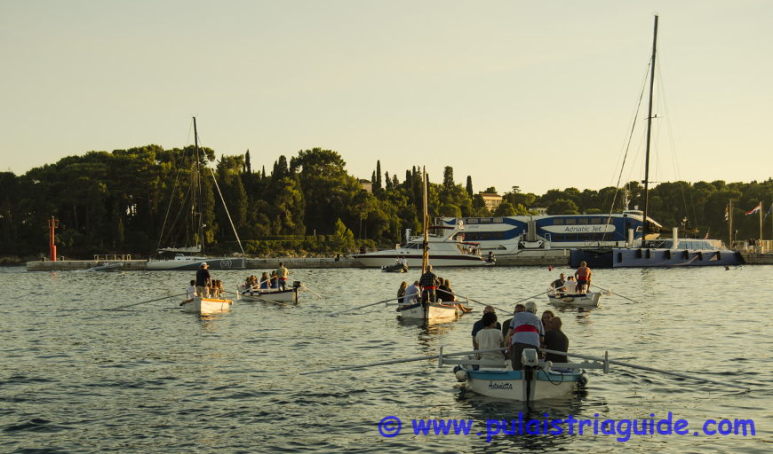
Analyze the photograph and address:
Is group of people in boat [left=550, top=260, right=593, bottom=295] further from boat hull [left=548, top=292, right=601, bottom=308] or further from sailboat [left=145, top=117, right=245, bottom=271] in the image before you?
sailboat [left=145, top=117, right=245, bottom=271]

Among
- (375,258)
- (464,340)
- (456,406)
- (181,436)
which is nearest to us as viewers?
(181,436)

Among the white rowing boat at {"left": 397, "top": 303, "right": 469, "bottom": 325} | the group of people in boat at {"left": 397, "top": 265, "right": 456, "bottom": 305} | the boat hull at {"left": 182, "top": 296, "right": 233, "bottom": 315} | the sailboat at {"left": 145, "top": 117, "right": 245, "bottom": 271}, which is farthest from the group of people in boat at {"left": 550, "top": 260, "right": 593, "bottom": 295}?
the sailboat at {"left": 145, "top": 117, "right": 245, "bottom": 271}

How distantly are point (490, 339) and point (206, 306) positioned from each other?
25.2 metres

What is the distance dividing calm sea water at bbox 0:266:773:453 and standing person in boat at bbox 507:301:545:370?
4.11 ft

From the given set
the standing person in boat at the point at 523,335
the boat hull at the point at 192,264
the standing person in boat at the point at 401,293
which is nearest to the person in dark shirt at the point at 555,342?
the standing person in boat at the point at 523,335

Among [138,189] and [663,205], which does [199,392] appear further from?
[663,205]

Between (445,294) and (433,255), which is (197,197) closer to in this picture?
Result: (433,255)

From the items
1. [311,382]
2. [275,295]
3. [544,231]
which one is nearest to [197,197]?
[544,231]

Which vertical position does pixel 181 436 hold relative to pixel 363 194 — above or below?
below

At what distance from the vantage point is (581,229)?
13138cm

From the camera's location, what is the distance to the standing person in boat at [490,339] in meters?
20.0

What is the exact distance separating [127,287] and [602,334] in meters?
50.5

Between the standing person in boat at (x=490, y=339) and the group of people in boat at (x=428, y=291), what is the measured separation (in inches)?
633

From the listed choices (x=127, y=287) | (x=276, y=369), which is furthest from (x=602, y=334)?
(x=127, y=287)
